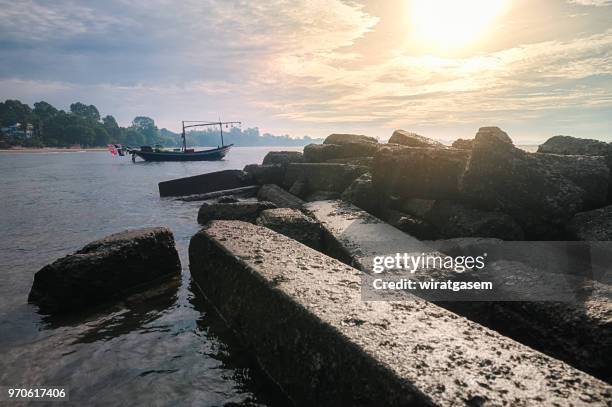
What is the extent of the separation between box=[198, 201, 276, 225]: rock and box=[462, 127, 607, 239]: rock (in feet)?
17.0

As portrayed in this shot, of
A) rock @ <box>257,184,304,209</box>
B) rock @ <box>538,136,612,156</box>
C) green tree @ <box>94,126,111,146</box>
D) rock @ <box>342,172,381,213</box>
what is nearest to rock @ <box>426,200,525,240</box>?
rock @ <box>342,172,381,213</box>

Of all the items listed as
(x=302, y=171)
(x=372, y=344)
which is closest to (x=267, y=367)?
(x=372, y=344)

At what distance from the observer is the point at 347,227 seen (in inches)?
226

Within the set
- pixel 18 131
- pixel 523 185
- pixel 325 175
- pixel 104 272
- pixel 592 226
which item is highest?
pixel 18 131

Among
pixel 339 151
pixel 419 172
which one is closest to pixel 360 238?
pixel 419 172

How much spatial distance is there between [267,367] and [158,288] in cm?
309

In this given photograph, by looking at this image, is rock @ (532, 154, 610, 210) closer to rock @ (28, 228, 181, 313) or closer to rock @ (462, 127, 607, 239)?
rock @ (462, 127, 607, 239)

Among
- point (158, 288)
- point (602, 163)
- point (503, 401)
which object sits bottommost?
point (158, 288)

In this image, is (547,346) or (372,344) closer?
(372,344)

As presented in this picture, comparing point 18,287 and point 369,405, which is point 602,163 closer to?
point 369,405

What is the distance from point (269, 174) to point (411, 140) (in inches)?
307

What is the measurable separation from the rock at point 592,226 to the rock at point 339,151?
7.77 meters

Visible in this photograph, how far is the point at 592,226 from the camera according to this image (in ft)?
14.8

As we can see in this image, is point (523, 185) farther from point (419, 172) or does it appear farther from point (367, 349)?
point (367, 349)
